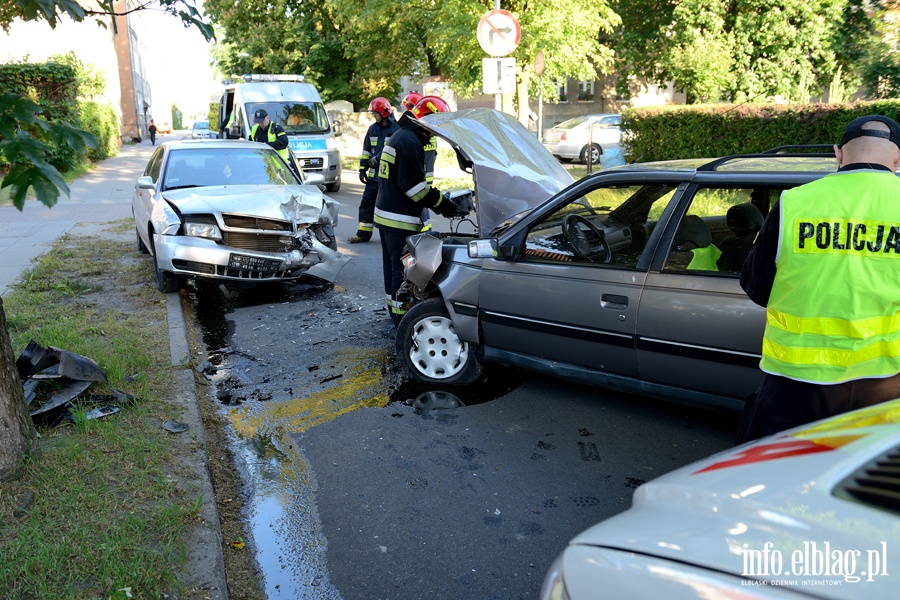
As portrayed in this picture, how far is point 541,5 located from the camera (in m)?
17.5

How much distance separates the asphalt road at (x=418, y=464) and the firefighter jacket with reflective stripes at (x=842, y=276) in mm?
1467

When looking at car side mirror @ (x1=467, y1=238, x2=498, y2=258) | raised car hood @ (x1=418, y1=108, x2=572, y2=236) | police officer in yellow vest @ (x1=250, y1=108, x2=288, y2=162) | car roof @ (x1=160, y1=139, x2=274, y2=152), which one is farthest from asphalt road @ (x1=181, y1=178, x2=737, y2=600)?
police officer in yellow vest @ (x1=250, y1=108, x2=288, y2=162)

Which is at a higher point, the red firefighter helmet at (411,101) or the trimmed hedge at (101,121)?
the trimmed hedge at (101,121)

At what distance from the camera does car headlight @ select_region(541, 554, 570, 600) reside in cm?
179

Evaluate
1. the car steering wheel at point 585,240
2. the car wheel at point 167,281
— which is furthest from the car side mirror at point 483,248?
the car wheel at point 167,281

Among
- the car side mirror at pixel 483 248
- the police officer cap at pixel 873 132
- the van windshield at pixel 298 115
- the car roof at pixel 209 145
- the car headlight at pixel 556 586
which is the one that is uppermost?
the van windshield at pixel 298 115

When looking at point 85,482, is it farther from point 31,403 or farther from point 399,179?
point 399,179

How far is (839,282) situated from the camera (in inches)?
103

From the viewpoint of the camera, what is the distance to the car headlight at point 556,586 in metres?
1.79

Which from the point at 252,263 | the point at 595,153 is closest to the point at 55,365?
the point at 252,263

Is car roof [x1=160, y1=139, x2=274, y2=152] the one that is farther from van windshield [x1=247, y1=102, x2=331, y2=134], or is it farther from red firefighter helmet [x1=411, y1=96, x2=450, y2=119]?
van windshield [x1=247, y1=102, x2=331, y2=134]

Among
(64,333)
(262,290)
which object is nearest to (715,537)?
(64,333)

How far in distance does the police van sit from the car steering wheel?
41.0 ft

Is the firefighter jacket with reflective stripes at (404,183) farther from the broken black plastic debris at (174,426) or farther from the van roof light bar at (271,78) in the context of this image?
the van roof light bar at (271,78)
